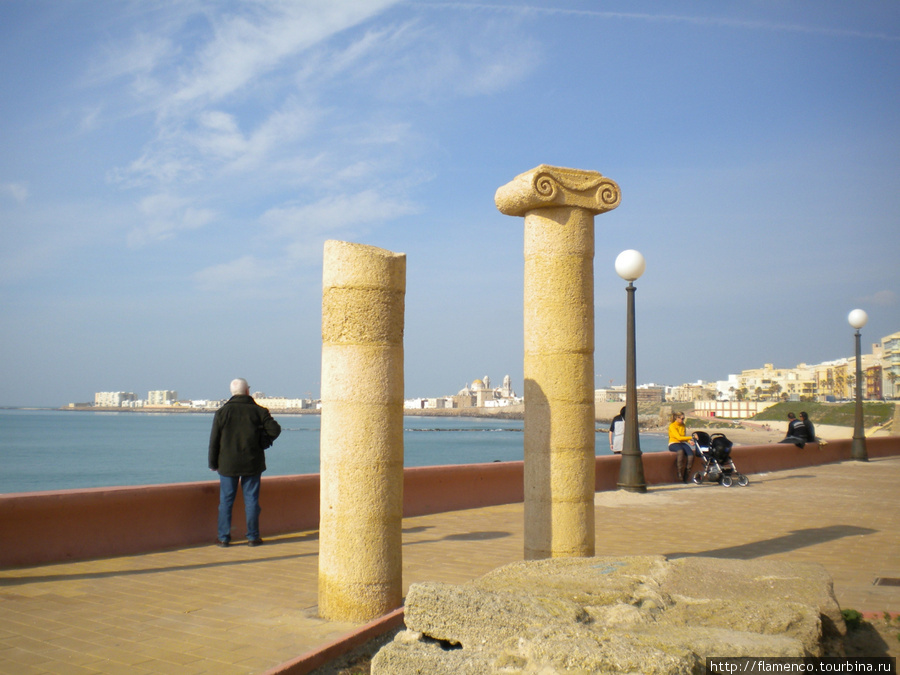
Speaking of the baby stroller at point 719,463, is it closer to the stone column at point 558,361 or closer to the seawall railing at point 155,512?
the seawall railing at point 155,512

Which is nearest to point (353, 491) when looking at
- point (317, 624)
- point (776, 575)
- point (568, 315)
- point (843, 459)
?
point (317, 624)

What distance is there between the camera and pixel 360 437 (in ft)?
18.6

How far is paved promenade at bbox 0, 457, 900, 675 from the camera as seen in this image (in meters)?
4.77

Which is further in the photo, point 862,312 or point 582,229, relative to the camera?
point 862,312

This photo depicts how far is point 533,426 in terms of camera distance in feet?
22.4

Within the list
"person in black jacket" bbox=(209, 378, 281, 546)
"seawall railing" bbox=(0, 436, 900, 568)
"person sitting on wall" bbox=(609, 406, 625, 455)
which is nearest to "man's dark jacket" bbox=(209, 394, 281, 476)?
"person in black jacket" bbox=(209, 378, 281, 546)

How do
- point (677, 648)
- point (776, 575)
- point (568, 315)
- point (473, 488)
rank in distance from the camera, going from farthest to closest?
point (473, 488), point (568, 315), point (776, 575), point (677, 648)

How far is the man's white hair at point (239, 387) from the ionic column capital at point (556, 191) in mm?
3690

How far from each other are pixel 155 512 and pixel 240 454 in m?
1.07

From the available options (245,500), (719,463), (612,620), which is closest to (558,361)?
(612,620)

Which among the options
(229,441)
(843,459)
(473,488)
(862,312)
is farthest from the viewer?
(843,459)

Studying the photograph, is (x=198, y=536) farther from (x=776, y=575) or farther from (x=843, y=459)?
(x=843, y=459)

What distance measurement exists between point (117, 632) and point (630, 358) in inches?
411

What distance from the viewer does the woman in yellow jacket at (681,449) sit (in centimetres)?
1588
